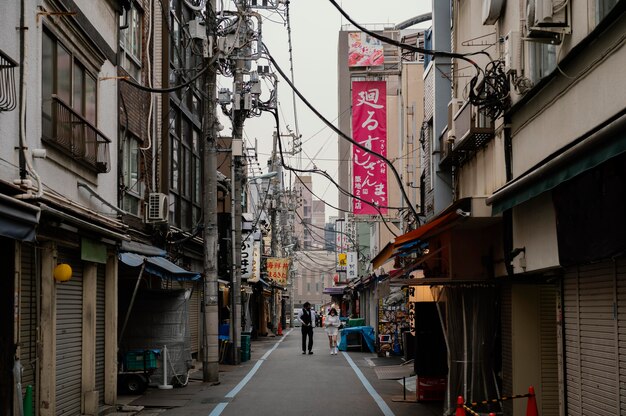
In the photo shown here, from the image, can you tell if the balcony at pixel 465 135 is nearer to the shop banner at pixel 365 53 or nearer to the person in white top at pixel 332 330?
the person in white top at pixel 332 330

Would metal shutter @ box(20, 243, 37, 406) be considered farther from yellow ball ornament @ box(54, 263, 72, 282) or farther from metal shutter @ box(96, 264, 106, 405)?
metal shutter @ box(96, 264, 106, 405)

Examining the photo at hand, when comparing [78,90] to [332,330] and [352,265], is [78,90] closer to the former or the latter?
[332,330]

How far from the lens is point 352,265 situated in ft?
213

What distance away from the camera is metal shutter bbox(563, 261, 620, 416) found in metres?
9.57

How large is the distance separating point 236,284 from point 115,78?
14.4m

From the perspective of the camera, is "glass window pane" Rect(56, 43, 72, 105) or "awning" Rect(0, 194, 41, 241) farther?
"glass window pane" Rect(56, 43, 72, 105)

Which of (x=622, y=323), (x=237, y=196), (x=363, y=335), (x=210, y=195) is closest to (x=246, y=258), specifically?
(x=363, y=335)

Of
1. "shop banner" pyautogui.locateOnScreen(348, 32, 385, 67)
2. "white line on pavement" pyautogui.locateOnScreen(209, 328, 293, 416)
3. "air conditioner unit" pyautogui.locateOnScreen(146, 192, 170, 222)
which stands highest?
"shop banner" pyautogui.locateOnScreen(348, 32, 385, 67)

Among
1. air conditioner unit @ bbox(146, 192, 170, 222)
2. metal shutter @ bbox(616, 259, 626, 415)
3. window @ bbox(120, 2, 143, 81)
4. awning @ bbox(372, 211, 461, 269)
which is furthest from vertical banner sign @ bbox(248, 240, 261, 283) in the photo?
metal shutter @ bbox(616, 259, 626, 415)

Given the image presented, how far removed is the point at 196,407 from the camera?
1756cm

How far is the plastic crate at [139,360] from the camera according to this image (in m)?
20.1

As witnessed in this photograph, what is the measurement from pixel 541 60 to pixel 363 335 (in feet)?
87.8

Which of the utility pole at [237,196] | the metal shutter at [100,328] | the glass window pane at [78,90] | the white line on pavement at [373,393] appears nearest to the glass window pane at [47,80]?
the glass window pane at [78,90]

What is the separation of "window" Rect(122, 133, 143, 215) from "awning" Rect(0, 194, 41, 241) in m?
10.0
